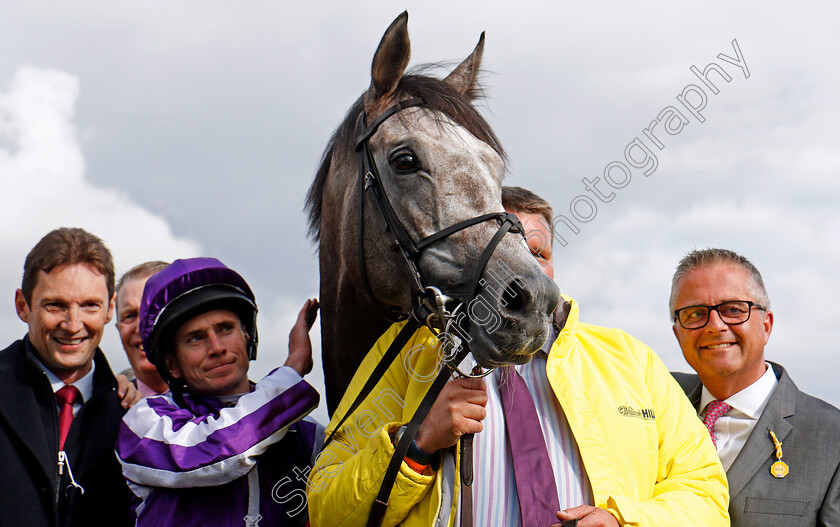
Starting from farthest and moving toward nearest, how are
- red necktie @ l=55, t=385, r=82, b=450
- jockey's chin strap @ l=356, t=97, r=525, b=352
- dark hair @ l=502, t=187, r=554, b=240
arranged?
red necktie @ l=55, t=385, r=82, b=450, dark hair @ l=502, t=187, r=554, b=240, jockey's chin strap @ l=356, t=97, r=525, b=352

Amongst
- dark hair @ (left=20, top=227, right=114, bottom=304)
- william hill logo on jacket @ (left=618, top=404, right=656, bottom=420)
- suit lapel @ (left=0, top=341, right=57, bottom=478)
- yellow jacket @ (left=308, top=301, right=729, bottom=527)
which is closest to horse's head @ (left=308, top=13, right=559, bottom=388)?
yellow jacket @ (left=308, top=301, right=729, bottom=527)

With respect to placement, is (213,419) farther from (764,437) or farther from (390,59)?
(764,437)

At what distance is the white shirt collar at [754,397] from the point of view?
11.1 ft

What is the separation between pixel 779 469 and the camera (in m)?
3.06

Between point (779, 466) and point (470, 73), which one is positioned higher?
point (470, 73)

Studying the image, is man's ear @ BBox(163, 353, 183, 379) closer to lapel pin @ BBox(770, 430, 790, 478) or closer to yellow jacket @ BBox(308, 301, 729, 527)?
yellow jacket @ BBox(308, 301, 729, 527)

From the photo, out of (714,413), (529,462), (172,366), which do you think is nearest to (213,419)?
(172,366)

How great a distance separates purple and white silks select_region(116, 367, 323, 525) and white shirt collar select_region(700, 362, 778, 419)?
225 cm

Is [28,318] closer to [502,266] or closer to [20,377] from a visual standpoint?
[20,377]

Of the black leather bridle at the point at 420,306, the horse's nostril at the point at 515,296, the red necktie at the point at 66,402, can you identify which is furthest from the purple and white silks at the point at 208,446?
the horse's nostril at the point at 515,296

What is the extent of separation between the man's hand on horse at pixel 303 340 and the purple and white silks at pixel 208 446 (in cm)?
16

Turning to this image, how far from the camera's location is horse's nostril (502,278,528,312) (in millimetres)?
2148

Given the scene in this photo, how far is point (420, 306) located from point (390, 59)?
1.24 metres

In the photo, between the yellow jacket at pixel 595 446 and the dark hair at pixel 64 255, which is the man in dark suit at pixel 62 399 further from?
the yellow jacket at pixel 595 446
